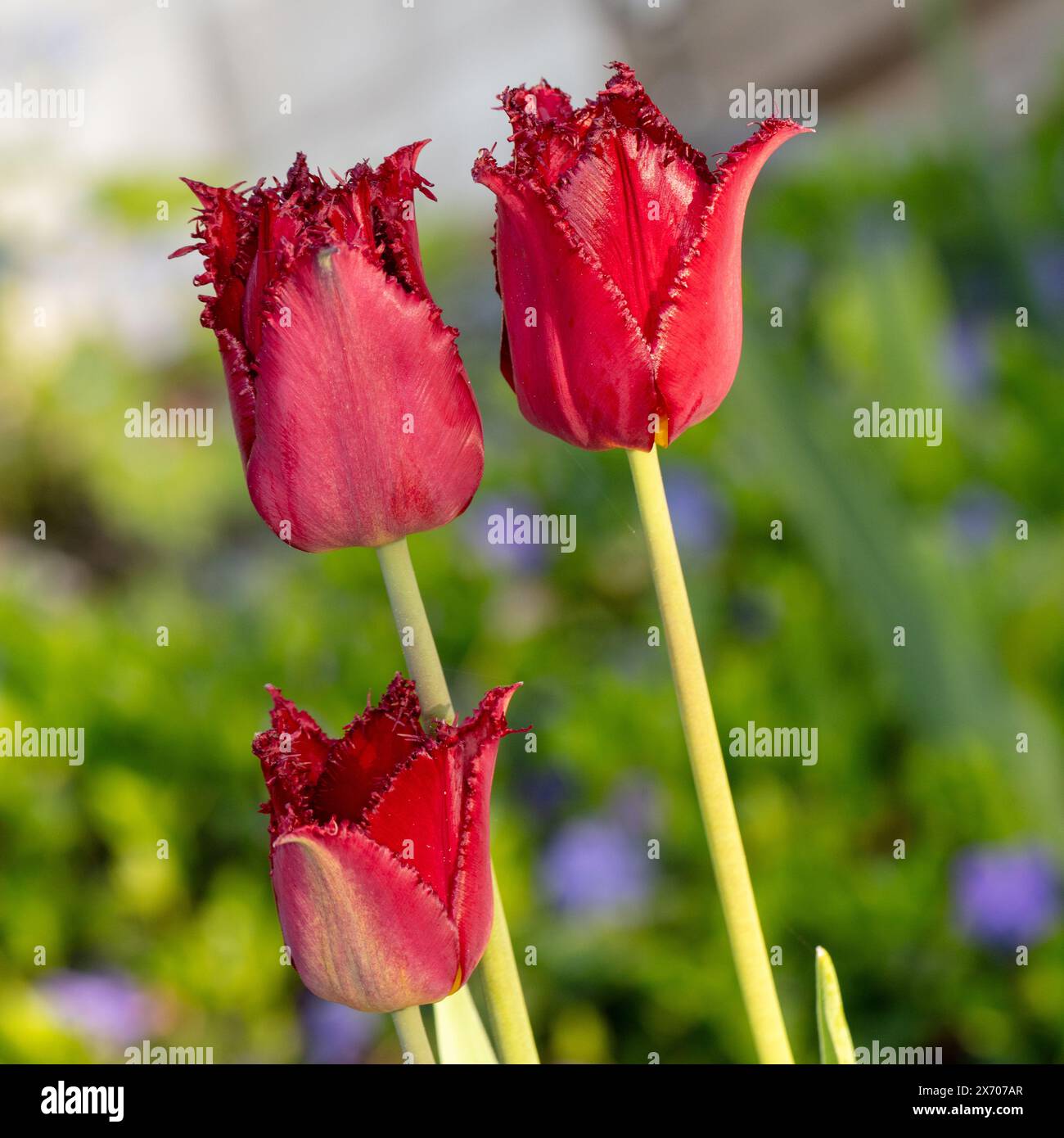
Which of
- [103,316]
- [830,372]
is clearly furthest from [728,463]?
[103,316]

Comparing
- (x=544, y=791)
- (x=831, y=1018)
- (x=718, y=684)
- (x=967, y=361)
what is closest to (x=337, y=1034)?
(x=544, y=791)

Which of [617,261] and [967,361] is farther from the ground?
[967,361]

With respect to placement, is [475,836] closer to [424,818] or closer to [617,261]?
[424,818]

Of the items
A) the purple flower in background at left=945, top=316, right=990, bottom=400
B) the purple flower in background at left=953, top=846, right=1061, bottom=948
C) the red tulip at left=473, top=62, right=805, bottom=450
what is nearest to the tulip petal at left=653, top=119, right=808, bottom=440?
the red tulip at left=473, top=62, right=805, bottom=450

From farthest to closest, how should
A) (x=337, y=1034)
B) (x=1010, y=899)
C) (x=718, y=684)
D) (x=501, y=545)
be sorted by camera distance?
1. (x=501, y=545)
2. (x=718, y=684)
3. (x=337, y=1034)
4. (x=1010, y=899)

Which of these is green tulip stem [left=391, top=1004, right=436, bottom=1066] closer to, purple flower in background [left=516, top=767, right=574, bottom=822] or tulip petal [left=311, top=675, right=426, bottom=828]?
tulip petal [left=311, top=675, right=426, bottom=828]

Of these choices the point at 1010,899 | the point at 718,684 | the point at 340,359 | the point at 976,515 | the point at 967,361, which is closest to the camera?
the point at 340,359
